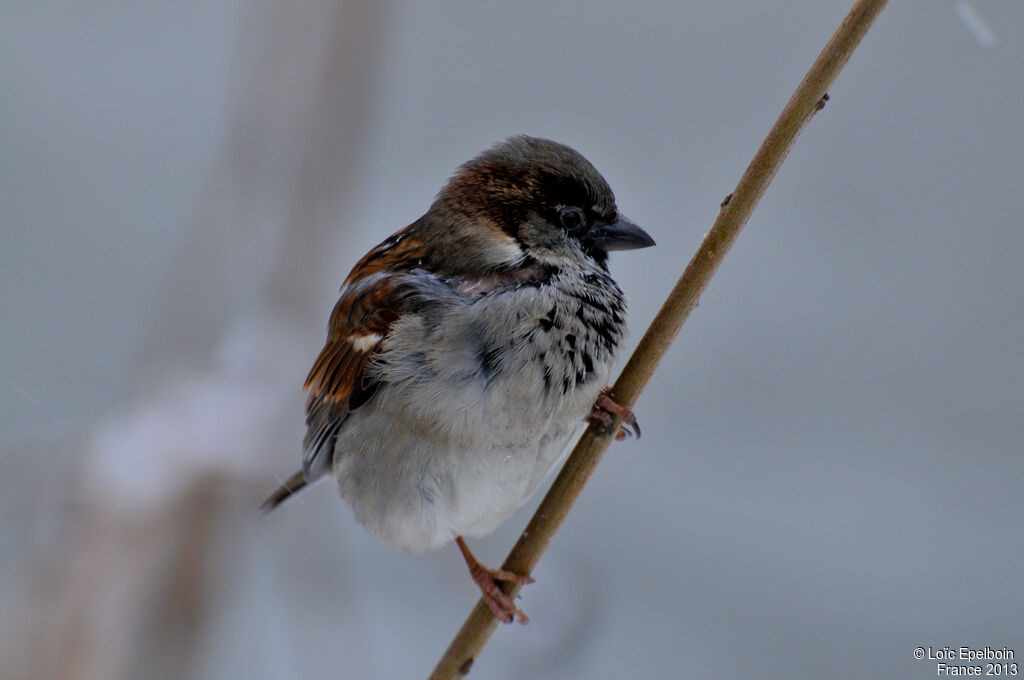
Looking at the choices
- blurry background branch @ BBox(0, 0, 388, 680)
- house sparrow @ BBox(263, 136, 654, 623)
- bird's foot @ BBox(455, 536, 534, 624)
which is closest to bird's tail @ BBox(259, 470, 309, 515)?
blurry background branch @ BBox(0, 0, 388, 680)

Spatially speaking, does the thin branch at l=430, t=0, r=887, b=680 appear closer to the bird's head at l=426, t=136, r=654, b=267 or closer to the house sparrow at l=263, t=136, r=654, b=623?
the house sparrow at l=263, t=136, r=654, b=623

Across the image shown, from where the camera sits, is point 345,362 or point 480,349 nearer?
point 480,349

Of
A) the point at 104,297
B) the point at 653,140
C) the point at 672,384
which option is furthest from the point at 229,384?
the point at 653,140

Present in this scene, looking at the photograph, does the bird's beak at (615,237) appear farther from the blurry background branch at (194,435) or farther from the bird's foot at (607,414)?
the blurry background branch at (194,435)

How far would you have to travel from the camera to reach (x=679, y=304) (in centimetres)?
188

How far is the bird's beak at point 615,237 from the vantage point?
237cm

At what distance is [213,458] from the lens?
2553 mm

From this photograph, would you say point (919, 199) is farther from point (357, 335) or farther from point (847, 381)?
point (357, 335)

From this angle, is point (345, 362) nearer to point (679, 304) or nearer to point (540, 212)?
point (540, 212)

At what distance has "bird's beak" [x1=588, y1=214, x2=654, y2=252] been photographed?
2.37 m

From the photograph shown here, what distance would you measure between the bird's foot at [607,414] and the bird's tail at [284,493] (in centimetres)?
89

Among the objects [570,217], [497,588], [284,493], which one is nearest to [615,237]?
[570,217]

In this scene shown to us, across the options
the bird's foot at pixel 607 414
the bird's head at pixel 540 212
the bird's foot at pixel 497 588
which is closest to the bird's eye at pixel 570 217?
the bird's head at pixel 540 212

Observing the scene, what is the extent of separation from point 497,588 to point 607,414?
51 cm
